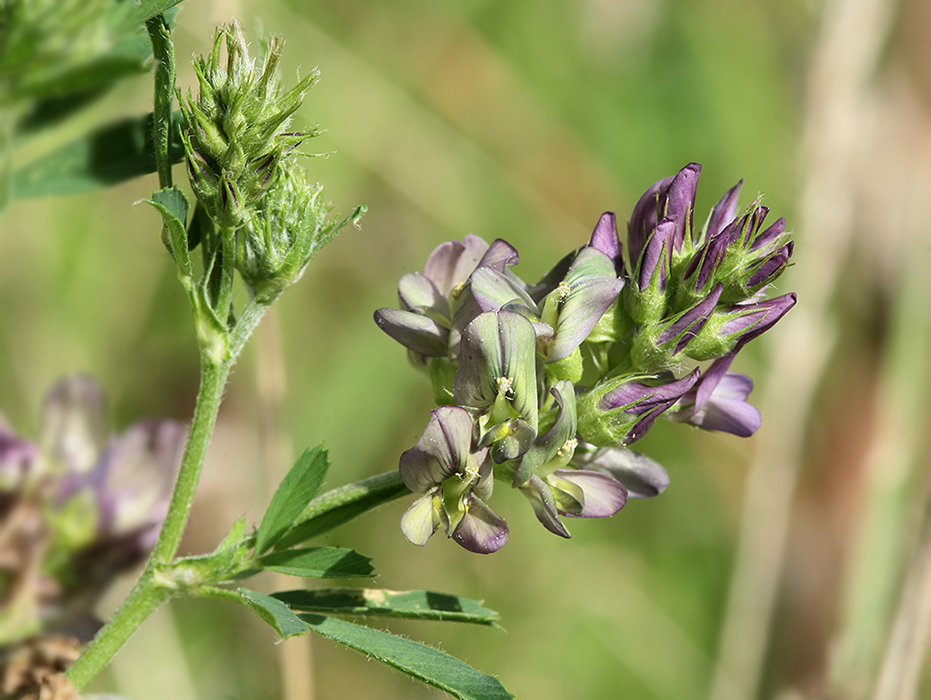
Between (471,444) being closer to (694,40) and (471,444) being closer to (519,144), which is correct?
(519,144)

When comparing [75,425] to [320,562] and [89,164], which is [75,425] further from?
[320,562]

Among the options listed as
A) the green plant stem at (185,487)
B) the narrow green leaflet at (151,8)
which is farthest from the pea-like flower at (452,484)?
the narrow green leaflet at (151,8)

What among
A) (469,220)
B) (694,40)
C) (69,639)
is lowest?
(69,639)

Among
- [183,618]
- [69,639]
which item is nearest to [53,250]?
[183,618]

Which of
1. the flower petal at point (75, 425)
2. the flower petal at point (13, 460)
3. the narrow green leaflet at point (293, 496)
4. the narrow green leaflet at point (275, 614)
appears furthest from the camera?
the flower petal at point (75, 425)

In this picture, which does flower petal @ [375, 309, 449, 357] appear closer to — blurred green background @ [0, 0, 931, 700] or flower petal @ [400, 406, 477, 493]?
flower petal @ [400, 406, 477, 493]

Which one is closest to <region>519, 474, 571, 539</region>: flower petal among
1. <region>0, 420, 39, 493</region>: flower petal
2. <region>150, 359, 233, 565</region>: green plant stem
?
<region>150, 359, 233, 565</region>: green plant stem

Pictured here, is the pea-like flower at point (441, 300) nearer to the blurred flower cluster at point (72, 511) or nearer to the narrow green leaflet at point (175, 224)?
the narrow green leaflet at point (175, 224)
